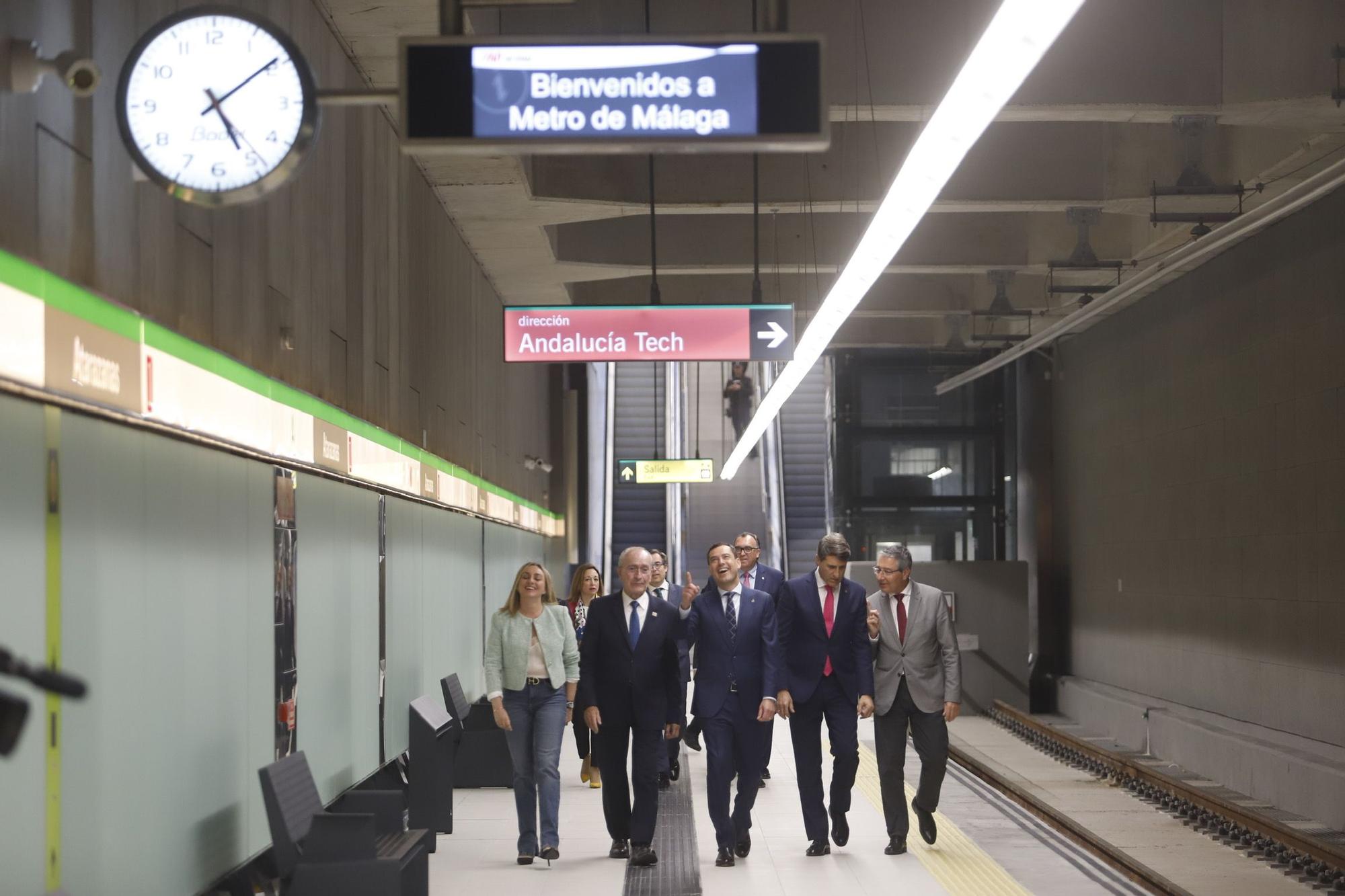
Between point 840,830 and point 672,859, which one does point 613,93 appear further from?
Answer: point 840,830

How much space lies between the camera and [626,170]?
11.1 m

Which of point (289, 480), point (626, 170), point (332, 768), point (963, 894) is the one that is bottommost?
point (963, 894)

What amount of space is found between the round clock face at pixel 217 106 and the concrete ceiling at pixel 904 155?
1629 mm

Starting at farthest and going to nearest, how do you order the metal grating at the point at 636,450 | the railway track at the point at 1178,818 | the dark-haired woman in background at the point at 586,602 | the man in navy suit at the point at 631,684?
the metal grating at the point at 636,450
the dark-haired woman in background at the point at 586,602
the railway track at the point at 1178,818
the man in navy suit at the point at 631,684

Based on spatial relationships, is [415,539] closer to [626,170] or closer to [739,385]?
[626,170]

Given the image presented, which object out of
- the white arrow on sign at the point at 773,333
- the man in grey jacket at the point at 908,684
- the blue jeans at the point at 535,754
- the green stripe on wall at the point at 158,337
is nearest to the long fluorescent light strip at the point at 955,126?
the white arrow on sign at the point at 773,333

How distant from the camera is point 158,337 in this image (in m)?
4.30

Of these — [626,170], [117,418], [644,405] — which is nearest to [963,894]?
[117,418]

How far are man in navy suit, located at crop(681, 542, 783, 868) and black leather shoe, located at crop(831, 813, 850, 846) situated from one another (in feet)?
1.57

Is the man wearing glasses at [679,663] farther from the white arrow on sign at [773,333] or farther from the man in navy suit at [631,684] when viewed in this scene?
the white arrow on sign at [773,333]

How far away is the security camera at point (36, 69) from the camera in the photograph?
350cm

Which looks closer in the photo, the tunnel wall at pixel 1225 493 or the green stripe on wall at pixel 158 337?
the green stripe on wall at pixel 158 337

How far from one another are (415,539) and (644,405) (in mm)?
21479

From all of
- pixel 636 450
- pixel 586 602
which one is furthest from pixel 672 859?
pixel 636 450
